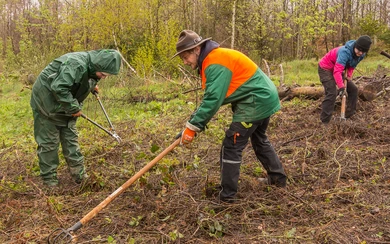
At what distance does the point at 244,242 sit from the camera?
2863 millimetres

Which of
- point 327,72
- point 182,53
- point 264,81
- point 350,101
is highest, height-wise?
point 182,53

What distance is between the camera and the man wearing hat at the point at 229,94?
3.09 metres

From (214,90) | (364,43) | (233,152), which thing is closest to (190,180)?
(233,152)

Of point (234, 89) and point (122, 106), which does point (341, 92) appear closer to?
point (234, 89)

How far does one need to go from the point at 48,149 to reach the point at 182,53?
201 cm

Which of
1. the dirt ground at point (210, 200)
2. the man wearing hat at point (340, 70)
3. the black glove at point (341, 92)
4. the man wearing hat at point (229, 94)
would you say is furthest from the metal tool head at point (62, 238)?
the black glove at point (341, 92)

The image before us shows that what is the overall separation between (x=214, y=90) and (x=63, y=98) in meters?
1.78

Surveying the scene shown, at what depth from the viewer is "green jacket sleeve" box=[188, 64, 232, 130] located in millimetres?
3061

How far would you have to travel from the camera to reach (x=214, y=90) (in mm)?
3057

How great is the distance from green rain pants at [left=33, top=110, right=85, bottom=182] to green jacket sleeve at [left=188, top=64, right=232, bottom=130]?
6.24 ft

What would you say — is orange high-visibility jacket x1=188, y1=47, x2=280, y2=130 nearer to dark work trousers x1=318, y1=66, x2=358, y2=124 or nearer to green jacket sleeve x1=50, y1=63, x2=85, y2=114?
green jacket sleeve x1=50, y1=63, x2=85, y2=114

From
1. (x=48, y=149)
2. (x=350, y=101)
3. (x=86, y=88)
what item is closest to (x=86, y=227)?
(x=48, y=149)

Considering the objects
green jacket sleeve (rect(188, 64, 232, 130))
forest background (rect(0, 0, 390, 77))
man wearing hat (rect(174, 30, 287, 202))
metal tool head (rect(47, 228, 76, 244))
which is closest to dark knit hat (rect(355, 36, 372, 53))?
man wearing hat (rect(174, 30, 287, 202))

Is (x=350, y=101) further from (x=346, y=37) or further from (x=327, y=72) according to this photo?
(x=346, y=37)
